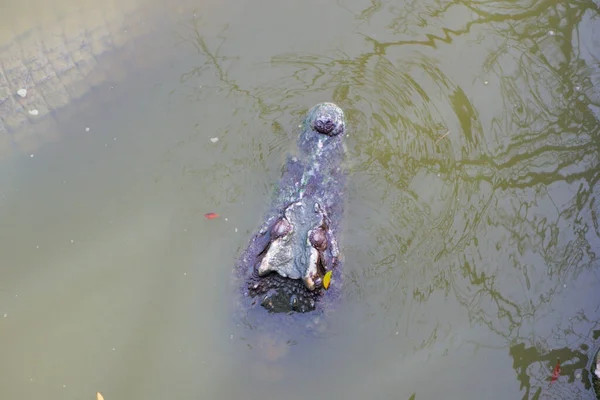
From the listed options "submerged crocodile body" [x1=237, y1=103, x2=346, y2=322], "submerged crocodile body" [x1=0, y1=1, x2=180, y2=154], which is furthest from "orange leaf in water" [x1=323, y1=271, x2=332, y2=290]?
"submerged crocodile body" [x1=0, y1=1, x2=180, y2=154]

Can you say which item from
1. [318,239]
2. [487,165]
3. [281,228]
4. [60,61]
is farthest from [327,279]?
[60,61]

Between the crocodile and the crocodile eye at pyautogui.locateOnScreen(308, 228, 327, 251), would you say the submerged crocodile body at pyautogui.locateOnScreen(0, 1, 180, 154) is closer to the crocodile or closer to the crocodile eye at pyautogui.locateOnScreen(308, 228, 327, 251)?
the crocodile eye at pyautogui.locateOnScreen(308, 228, 327, 251)

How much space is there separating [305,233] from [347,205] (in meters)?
0.65

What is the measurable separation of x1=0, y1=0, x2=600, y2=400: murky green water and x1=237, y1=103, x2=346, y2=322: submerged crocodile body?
0.57ft

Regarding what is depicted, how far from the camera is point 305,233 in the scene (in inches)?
166

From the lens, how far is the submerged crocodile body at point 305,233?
4074mm

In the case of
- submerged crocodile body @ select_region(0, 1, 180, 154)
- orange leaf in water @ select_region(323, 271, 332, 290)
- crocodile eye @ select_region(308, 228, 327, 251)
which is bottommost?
orange leaf in water @ select_region(323, 271, 332, 290)

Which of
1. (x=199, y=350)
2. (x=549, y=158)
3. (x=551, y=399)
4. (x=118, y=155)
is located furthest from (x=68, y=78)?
(x=551, y=399)

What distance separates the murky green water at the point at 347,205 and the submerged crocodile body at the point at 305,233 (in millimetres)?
174

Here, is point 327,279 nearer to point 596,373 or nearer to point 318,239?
point 318,239

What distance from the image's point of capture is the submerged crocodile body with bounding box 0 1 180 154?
4.91 meters

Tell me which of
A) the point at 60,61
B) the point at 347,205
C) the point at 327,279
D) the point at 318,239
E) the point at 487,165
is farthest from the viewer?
the point at 60,61

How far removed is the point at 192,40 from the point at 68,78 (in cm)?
118

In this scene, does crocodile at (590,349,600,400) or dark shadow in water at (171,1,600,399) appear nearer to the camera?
crocodile at (590,349,600,400)
